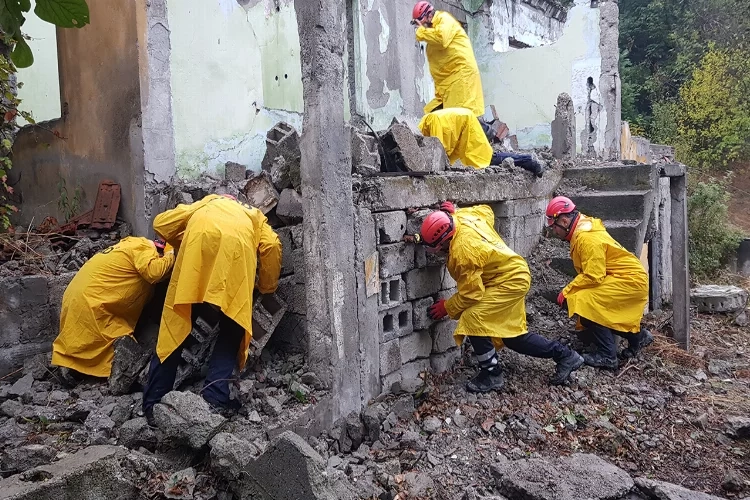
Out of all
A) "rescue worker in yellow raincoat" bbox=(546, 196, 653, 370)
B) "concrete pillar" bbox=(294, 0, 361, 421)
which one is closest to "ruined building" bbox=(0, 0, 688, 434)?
"concrete pillar" bbox=(294, 0, 361, 421)

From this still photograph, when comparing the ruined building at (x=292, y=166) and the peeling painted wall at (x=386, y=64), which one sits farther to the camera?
the peeling painted wall at (x=386, y=64)

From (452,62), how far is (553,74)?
5277mm

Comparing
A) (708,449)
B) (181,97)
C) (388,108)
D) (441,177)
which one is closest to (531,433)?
(708,449)

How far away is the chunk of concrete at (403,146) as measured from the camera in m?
5.15

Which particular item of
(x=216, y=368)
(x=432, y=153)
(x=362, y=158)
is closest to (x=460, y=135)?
(x=432, y=153)

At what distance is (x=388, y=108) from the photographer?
374 inches

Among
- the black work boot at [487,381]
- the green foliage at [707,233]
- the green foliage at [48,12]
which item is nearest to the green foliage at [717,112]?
the green foliage at [707,233]

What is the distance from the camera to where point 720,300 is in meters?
8.31

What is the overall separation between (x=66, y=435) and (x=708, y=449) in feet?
14.4

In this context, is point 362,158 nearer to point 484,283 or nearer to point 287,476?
point 484,283

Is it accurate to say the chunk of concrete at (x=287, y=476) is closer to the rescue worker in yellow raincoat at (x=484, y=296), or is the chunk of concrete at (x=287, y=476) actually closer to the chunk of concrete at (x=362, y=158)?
the rescue worker in yellow raincoat at (x=484, y=296)

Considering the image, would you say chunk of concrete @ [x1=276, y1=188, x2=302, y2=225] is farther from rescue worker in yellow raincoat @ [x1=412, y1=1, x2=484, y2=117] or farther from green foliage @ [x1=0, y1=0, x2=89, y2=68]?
rescue worker in yellow raincoat @ [x1=412, y1=1, x2=484, y2=117]

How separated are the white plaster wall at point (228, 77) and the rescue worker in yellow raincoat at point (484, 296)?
2535 mm

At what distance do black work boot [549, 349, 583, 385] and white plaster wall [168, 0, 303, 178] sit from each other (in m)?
3.79
